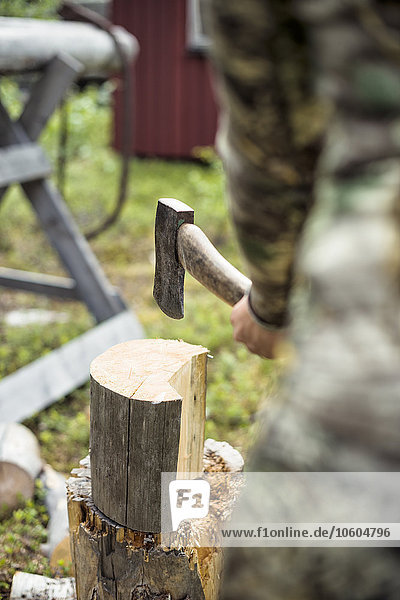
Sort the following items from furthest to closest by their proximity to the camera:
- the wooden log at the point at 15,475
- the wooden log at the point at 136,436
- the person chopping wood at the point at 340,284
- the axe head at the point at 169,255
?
the wooden log at the point at 15,475
the axe head at the point at 169,255
the wooden log at the point at 136,436
the person chopping wood at the point at 340,284

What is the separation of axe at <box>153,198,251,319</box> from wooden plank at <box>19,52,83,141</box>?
226 centimetres

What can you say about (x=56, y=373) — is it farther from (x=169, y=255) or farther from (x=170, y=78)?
(x=170, y=78)

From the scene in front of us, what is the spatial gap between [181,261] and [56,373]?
1.92 meters

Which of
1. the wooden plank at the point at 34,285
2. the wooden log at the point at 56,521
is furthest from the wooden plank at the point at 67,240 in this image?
the wooden log at the point at 56,521

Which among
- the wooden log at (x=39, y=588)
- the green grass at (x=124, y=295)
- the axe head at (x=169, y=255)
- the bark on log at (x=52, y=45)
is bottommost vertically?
the green grass at (x=124, y=295)

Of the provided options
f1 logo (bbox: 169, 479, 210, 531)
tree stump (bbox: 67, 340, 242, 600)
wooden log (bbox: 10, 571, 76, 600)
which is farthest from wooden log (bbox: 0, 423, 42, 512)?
f1 logo (bbox: 169, 479, 210, 531)

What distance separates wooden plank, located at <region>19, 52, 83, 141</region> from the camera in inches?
152

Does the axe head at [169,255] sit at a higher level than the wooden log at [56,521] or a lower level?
higher

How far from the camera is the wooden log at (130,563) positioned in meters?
1.67

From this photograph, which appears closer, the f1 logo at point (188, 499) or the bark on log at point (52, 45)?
the f1 logo at point (188, 499)

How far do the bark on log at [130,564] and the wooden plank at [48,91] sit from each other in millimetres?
2691

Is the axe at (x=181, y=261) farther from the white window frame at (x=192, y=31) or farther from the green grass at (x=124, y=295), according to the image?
the white window frame at (x=192, y=31)

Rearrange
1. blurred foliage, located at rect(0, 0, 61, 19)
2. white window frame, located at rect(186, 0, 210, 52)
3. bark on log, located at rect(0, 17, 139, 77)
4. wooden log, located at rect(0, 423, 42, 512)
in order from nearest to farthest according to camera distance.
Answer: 1. wooden log, located at rect(0, 423, 42, 512)
2. bark on log, located at rect(0, 17, 139, 77)
3. blurred foliage, located at rect(0, 0, 61, 19)
4. white window frame, located at rect(186, 0, 210, 52)

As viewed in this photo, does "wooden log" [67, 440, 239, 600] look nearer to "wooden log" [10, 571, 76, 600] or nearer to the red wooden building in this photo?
"wooden log" [10, 571, 76, 600]
